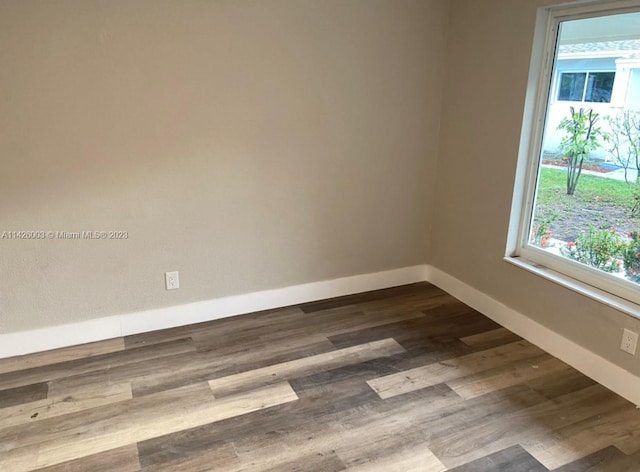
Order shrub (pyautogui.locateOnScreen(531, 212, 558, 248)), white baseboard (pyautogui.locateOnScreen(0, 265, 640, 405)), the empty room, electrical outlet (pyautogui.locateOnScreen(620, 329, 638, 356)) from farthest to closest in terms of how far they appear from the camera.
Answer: shrub (pyautogui.locateOnScreen(531, 212, 558, 248)), white baseboard (pyautogui.locateOnScreen(0, 265, 640, 405)), electrical outlet (pyautogui.locateOnScreen(620, 329, 638, 356)), the empty room

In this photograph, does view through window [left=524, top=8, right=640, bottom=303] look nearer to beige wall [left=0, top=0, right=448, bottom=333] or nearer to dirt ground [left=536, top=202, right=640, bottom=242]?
dirt ground [left=536, top=202, right=640, bottom=242]

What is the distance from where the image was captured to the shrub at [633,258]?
2.37 m

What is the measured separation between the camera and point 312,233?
3256 mm

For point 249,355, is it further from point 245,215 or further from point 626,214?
point 626,214

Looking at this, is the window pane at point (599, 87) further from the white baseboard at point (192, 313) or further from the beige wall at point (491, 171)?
the white baseboard at point (192, 313)

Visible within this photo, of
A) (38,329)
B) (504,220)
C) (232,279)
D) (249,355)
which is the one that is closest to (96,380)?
(38,329)

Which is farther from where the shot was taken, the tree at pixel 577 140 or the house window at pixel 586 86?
the tree at pixel 577 140

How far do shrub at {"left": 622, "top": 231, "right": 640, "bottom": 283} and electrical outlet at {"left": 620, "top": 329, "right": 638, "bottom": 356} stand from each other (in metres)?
0.26

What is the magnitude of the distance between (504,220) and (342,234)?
105 centimetres

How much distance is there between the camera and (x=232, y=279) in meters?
3.11

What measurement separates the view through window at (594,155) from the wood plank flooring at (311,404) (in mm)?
611

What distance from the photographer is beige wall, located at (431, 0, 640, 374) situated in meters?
2.60
